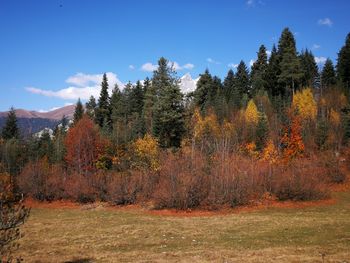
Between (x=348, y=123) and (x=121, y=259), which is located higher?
(x=348, y=123)

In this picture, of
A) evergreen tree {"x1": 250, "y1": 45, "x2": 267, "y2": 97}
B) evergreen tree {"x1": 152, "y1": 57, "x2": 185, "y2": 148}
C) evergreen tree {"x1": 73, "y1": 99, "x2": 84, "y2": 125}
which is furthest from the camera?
evergreen tree {"x1": 73, "y1": 99, "x2": 84, "y2": 125}

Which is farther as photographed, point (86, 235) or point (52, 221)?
point (52, 221)

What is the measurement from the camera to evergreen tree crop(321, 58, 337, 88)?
238ft

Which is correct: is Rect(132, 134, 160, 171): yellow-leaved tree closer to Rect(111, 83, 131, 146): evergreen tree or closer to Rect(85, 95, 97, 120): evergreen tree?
Rect(111, 83, 131, 146): evergreen tree

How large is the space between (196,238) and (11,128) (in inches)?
2423

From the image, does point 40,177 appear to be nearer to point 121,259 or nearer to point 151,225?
point 151,225

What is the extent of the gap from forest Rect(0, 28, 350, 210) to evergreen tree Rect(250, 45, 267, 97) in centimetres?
21

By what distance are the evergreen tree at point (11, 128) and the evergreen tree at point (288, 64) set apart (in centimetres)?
5058

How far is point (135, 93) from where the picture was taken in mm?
78625

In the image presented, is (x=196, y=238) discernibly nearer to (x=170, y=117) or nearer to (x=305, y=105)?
(x=170, y=117)

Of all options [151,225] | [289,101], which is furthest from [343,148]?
[151,225]

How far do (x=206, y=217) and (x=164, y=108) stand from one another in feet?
58.0

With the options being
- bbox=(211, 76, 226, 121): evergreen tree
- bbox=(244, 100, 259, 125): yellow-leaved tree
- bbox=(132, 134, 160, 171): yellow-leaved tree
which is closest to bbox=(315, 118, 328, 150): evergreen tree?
bbox=(244, 100, 259, 125): yellow-leaved tree

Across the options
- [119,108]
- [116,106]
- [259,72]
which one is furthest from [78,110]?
[259,72]
